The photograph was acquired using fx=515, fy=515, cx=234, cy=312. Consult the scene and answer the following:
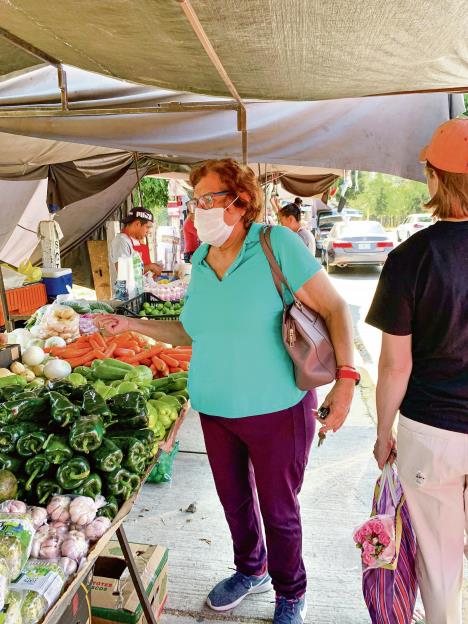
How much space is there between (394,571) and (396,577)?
0.03m

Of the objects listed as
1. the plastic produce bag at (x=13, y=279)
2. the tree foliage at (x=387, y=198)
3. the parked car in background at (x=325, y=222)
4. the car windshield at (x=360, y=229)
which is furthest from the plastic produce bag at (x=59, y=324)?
the tree foliage at (x=387, y=198)

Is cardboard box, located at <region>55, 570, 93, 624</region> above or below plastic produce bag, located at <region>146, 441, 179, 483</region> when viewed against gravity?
above

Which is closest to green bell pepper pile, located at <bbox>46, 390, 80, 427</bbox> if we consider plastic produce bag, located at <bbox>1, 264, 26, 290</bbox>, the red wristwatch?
the red wristwatch

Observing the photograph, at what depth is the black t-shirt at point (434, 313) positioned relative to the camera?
183cm

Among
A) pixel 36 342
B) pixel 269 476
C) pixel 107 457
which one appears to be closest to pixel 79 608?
pixel 107 457

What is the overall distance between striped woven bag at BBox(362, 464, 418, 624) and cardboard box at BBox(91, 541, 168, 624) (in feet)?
3.26

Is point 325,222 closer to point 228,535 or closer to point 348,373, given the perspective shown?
point 228,535

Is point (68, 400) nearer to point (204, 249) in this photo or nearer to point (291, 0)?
point (204, 249)

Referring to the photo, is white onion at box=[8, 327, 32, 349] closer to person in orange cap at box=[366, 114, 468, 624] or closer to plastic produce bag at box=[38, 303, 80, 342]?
plastic produce bag at box=[38, 303, 80, 342]

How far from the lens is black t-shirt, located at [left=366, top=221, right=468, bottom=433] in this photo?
6.02ft

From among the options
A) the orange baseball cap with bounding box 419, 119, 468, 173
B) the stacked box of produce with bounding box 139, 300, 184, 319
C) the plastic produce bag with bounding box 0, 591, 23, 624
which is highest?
the orange baseball cap with bounding box 419, 119, 468, 173

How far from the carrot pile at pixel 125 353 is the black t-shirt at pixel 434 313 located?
238 centimetres

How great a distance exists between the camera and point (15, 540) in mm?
1518

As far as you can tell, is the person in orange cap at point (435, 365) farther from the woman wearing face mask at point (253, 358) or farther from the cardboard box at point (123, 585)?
the cardboard box at point (123, 585)
